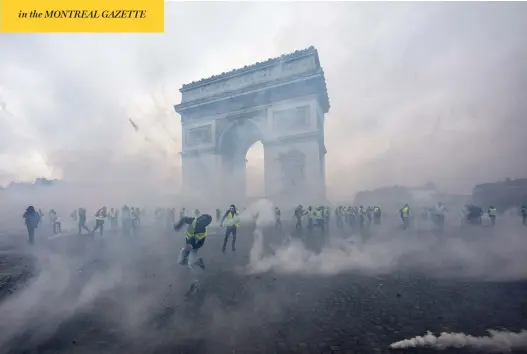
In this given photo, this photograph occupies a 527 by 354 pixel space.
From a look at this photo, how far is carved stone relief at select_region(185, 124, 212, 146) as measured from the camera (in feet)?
55.9

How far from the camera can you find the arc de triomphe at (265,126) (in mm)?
14820

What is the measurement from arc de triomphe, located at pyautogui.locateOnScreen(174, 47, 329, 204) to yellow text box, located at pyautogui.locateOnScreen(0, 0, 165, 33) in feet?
25.0

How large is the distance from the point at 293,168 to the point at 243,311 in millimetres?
11976

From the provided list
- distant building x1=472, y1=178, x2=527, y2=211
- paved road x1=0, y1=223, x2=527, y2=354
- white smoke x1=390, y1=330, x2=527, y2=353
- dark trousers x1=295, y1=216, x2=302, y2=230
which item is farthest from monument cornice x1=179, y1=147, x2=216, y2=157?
white smoke x1=390, y1=330, x2=527, y2=353

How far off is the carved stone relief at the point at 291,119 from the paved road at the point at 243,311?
11253 millimetres

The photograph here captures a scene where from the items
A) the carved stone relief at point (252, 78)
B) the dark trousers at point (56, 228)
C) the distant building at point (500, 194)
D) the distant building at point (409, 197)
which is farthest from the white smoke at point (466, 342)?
the carved stone relief at point (252, 78)

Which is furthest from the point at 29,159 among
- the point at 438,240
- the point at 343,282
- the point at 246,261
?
the point at 438,240

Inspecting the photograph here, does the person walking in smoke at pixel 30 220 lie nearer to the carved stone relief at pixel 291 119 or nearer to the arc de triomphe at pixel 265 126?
the arc de triomphe at pixel 265 126

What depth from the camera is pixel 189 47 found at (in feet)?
25.0

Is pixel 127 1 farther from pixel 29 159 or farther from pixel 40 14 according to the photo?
pixel 29 159

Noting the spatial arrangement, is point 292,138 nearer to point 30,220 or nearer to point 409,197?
point 409,197

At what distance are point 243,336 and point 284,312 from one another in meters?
0.75

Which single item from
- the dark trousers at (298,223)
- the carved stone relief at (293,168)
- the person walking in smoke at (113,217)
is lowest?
the dark trousers at (298,223)

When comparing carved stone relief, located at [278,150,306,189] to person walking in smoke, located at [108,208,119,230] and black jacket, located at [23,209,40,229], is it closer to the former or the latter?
person walking in smoke, located at [108,208,119,230]
